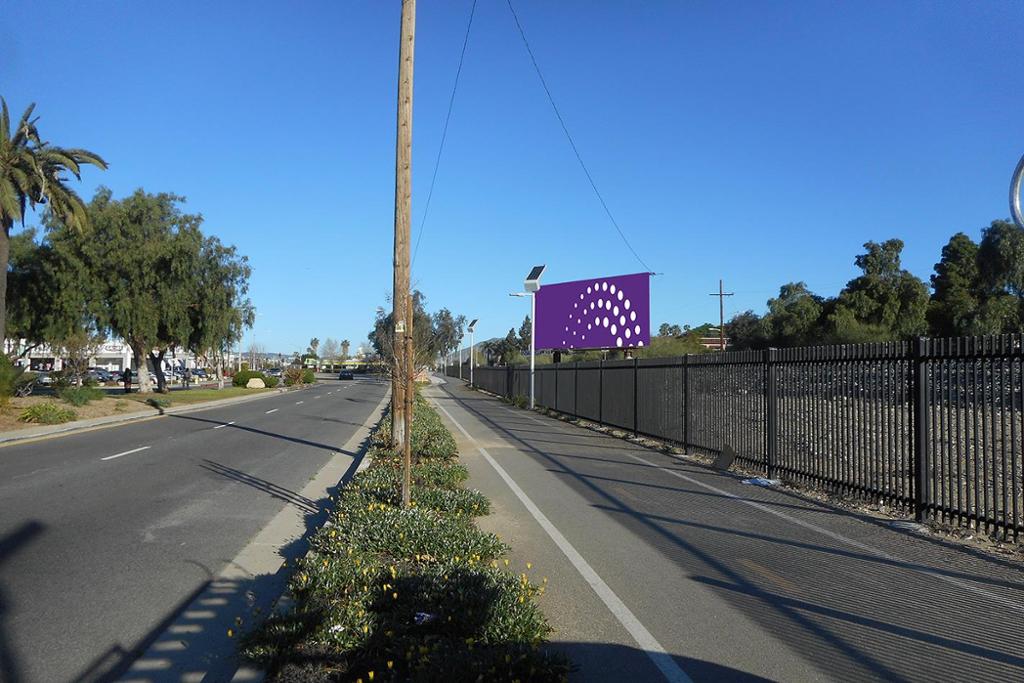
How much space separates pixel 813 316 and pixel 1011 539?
49135mm

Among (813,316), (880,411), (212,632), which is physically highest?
(813,316)

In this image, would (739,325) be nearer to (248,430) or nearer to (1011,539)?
(248,430)

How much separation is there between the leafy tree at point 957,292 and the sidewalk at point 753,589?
38.8 m

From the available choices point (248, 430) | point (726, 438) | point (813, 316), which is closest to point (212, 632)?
point (726, 438)

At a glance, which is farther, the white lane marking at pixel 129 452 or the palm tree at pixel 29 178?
the palm tree at pixel 29 178

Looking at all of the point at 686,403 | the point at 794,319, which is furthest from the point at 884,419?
the point at 794,319

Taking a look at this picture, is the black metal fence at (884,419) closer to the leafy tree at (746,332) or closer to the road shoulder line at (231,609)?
the road shoulder line at (231,609)

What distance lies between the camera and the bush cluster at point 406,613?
421cm

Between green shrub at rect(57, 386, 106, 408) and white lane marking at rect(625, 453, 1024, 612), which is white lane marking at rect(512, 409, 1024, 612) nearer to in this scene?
white lane marking at rect(625, 453, 1024, 612)

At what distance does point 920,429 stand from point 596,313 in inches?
1119

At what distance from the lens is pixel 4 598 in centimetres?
618

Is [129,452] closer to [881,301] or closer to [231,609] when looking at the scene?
[231,609]

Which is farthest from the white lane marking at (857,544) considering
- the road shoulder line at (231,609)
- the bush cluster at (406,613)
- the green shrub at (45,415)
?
the green shrub at (45,415)

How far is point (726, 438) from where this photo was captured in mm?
14508
